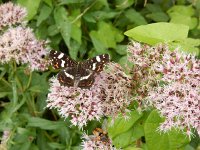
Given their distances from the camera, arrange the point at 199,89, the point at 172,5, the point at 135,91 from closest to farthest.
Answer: the point at 199,89 → the point at 135,91 → the point at 172,5

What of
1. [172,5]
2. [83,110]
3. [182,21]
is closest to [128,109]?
[83,110]

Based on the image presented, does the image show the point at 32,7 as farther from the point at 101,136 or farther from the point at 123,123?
the point at 123,123

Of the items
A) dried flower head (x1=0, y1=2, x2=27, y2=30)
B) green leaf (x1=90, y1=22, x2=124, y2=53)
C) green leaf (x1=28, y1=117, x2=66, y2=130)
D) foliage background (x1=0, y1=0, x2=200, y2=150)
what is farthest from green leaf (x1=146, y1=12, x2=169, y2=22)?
green leaf (x1=28, y1=117, x2=66, y2=130)

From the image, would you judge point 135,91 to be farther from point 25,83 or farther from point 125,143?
point 25,83

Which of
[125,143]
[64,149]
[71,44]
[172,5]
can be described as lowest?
[64,149]

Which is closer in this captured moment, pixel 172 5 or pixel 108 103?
pixel 108 103

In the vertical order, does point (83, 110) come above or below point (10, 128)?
above

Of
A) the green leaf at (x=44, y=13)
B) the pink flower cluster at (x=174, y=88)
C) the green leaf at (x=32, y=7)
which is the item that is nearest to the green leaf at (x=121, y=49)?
the green leaf at (x=44, y=13)
